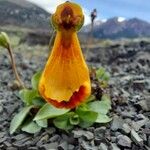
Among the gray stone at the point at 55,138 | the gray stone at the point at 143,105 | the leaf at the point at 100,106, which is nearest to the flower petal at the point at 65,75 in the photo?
the gray stone at the point at 55,138

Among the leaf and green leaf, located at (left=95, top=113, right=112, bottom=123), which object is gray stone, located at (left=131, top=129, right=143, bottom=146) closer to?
green leaf, located at (left=95, top=113, right=112, bottom=123)

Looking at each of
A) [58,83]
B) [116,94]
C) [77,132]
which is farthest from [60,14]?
[116,94]

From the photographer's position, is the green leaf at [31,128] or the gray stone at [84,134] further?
the green leaf at [31,128]

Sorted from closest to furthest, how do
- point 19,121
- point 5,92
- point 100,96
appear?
point 19,121 < point 100,96 < point 5,92

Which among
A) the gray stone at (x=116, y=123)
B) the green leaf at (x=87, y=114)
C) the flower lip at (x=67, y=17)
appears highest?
the flower lip at (x=67, y=17)

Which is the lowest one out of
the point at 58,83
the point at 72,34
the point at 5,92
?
the point at 5,92

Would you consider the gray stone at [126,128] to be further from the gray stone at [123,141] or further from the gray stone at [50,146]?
the gray stone at [50,146]

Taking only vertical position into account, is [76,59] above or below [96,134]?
above

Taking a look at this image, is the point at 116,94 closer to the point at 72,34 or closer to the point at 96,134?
the point at 96,134
